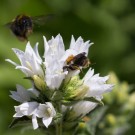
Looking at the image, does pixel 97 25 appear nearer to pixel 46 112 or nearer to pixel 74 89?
pixel 74 89

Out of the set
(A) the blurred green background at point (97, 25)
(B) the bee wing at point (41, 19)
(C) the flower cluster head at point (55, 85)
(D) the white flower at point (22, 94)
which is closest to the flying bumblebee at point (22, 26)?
(B) the bee wing at point (41, 19)

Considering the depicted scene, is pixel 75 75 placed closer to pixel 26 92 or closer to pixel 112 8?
pixel 26 92

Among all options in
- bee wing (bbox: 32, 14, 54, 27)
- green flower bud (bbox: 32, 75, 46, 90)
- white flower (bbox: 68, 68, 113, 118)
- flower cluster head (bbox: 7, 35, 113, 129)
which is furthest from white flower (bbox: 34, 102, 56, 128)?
bee wing (bbox: 32, 14, 54, 27)

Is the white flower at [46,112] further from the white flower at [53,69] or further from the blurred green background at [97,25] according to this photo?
the blurred green background at [97,25]

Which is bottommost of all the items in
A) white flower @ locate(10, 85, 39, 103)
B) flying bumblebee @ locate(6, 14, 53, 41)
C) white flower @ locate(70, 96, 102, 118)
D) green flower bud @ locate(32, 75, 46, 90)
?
white flower @ locate(70, 96, 102, 118)

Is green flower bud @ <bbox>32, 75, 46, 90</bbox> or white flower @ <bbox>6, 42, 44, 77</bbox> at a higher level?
white flower @ <bbox>6, 42, 44, 77</bbox>

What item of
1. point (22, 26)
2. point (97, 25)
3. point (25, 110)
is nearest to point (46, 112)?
point (25, 110)

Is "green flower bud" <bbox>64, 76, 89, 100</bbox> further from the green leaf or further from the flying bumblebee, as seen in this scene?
the flying bumblebee
